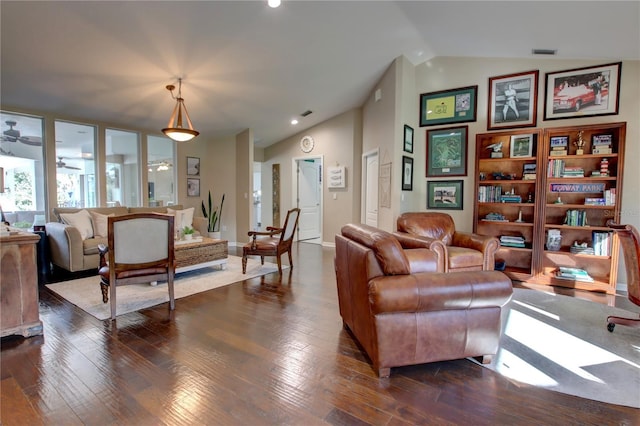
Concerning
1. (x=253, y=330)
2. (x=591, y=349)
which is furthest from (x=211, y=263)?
(x=591, y=349)

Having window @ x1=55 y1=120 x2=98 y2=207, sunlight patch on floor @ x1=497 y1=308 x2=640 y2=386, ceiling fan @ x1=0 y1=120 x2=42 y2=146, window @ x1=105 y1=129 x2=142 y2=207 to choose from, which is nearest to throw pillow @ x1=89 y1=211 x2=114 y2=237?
window @ x1=55 y1=120 x2=98 y2=207

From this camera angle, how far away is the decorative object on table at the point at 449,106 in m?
4.63

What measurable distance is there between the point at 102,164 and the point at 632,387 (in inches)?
275

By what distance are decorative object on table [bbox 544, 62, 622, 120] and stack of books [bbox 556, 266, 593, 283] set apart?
2.00 metres

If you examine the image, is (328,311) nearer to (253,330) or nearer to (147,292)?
(253,330)

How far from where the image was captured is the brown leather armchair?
3547 mm

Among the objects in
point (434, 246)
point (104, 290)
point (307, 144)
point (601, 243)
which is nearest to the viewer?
point (104, 290)

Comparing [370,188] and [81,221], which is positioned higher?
[370,188]

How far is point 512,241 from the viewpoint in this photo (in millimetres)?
4336

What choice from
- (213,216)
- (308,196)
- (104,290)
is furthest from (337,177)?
(104,290)

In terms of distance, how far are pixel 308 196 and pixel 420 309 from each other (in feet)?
19.8

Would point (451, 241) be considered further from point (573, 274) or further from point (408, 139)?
point (408, 139)

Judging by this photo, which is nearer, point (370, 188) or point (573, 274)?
point (573, 274)

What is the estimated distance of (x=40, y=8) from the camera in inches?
108
